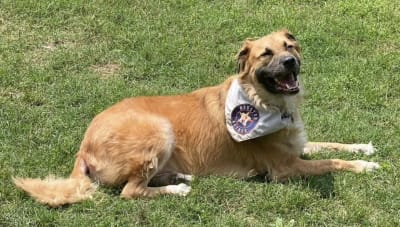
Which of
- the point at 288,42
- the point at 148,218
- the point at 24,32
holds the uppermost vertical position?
the point at 288,42

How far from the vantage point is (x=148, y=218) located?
16.4ft

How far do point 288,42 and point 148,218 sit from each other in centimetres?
214

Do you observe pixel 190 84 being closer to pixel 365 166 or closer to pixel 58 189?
pixel 365 166

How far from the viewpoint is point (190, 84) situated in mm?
7703

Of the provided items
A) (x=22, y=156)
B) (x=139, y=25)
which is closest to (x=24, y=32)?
(x=139, y=25)

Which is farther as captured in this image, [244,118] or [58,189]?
[244,118]

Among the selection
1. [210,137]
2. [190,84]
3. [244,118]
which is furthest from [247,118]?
[190,84]

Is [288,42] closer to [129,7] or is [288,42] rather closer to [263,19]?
[263,19]

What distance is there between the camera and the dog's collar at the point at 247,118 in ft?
18.0

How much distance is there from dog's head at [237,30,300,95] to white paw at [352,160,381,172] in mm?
949

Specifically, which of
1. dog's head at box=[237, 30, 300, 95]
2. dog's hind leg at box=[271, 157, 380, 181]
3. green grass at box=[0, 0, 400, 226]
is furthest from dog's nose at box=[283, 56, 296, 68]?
green grass at box=[0, 0, 400, 226]

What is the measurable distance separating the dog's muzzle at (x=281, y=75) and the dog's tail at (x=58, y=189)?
1851mm

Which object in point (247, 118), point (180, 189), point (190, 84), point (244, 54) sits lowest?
point (180, 189)

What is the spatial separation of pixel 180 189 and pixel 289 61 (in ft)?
4.99
